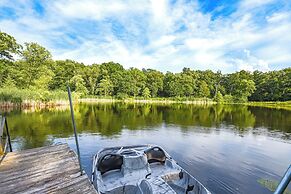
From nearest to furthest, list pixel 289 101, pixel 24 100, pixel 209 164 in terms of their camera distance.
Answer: pixel 209 164 < pixel 24 100 < pixel 289 101

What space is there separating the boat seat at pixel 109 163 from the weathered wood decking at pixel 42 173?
113 cm

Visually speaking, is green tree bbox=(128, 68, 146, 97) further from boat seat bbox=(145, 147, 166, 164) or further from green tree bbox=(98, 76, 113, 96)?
boat seat bbox=(145, 147, 166, 164)

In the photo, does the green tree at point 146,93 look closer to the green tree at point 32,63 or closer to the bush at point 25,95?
the bush at point 25,95

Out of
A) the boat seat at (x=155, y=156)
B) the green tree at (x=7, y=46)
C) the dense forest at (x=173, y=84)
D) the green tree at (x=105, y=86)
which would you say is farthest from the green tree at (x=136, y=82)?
the boat seat at (x=155, y=156)

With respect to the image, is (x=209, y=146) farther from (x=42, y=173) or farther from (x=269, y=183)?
(x=42, y=173)

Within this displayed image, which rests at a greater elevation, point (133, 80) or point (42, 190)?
point (133, 80)

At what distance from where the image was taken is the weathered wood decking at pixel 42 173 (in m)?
3.63

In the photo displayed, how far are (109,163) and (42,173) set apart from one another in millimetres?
2466

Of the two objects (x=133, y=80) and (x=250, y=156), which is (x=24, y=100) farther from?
(x=133, y=80)

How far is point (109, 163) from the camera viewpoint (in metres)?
6.54

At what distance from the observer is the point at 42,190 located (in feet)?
11.8

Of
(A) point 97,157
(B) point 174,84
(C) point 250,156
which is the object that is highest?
(B) point 174,84

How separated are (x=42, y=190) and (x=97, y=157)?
3.31m

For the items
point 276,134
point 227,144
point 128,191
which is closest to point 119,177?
point 128,191
